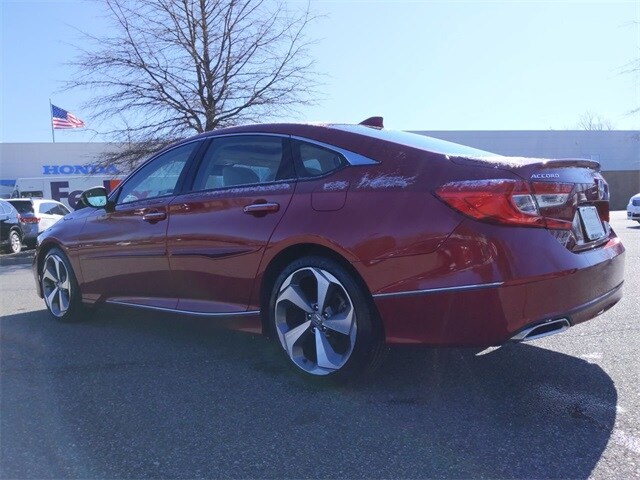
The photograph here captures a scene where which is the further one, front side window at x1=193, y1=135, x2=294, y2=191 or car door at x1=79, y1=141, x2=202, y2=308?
car door at x1=79, y1=141, x2=202, y2=308

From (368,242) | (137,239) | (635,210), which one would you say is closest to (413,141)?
(368,242)

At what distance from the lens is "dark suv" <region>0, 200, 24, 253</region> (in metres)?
15.5

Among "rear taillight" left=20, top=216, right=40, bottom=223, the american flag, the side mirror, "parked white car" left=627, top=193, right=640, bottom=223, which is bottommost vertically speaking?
"parked white car" left=627, top=193, right=640, bottom=223

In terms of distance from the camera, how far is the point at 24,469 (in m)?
2.80

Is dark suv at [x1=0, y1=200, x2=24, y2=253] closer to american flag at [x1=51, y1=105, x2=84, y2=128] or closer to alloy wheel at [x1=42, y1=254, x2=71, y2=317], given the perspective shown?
alloy wheel at [x1=42, y1=254, x2=71, y2=317]

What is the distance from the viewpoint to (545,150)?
38469 millimetres

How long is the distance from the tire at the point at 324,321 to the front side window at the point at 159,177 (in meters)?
1.48

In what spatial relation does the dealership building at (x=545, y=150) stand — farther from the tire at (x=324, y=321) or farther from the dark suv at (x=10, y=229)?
the tire at (x=324, y=321)

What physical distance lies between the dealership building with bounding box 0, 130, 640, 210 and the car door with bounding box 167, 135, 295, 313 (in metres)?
28.6

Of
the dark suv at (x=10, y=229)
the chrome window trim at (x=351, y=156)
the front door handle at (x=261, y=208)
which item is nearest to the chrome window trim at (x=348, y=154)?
the chrome window trim at (x=351, y=156)

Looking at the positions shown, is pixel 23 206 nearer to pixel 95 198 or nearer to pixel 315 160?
pixel 95 198

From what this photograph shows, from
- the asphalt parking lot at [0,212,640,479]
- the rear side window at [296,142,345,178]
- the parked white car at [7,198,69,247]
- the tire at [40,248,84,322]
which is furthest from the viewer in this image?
the parked white car at [7,198,69,247]

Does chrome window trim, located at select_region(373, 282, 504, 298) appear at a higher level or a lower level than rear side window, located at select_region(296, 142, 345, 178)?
lower

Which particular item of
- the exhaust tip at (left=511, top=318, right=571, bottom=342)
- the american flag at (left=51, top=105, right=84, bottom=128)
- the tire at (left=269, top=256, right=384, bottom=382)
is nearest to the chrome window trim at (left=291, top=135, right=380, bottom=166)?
the tire at (left=269, top=256, right=384, bottom=382)
